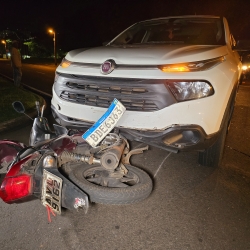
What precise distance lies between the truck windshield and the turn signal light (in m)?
2.78

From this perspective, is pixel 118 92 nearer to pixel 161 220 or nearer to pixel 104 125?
pixel 104 125

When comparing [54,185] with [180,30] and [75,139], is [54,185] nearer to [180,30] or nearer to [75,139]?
[75,139]

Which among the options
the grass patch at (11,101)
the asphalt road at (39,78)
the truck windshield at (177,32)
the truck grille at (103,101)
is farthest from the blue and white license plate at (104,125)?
the asphalt road at (39,78)

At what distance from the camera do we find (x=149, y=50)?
2836 mm

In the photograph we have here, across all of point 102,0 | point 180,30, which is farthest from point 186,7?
point 180,30

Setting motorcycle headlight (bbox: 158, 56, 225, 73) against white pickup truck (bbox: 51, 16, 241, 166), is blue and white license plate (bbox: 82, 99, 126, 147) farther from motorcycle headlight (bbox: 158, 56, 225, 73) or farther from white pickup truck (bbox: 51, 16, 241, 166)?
motorcycle headlight (bbox: 158, 56, 225, 73)

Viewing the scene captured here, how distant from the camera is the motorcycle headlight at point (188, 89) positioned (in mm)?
2402

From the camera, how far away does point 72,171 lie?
102 inches

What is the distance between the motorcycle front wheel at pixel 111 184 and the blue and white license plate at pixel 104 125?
39cm

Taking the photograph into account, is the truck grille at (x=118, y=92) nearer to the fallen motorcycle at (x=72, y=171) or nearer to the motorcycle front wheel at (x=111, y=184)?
the fallen motorcycle at (x=72, y=171)

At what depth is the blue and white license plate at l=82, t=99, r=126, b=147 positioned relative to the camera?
7.75ft

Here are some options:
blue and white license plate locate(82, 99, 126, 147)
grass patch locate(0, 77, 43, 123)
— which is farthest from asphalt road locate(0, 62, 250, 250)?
grass patch locate(0, 77, 43, 123)

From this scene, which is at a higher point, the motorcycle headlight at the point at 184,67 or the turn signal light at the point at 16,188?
the motorcycle headlight at the point at 184,67

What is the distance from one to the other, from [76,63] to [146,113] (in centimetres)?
104
